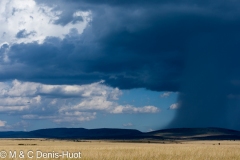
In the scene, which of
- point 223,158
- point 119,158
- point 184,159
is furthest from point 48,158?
point 223,158

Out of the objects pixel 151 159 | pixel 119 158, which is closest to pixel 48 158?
pixel 119 158

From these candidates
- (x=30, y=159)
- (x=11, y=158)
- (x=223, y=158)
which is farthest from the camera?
(x=223, y=158)

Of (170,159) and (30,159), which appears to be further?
(170,159)

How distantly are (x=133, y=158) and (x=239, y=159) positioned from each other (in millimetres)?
8231

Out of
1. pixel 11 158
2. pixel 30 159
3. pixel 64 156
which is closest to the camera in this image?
pixel 30 159

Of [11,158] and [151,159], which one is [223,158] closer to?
[151,159]

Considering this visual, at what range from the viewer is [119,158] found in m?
31.6

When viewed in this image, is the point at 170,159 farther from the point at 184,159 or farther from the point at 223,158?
the point at 223,158

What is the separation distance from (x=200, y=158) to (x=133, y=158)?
5.32m

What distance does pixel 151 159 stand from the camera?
3166cm

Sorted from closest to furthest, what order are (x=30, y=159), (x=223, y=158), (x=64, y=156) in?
(x=30, y=159), (x=64, y=156), (x=223, y=158)

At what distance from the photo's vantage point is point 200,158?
110ft

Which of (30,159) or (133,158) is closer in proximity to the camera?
(30,159)

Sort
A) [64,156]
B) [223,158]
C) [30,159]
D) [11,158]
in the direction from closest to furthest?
[30,159] → [11,158] → [64,156] → [223,158]
